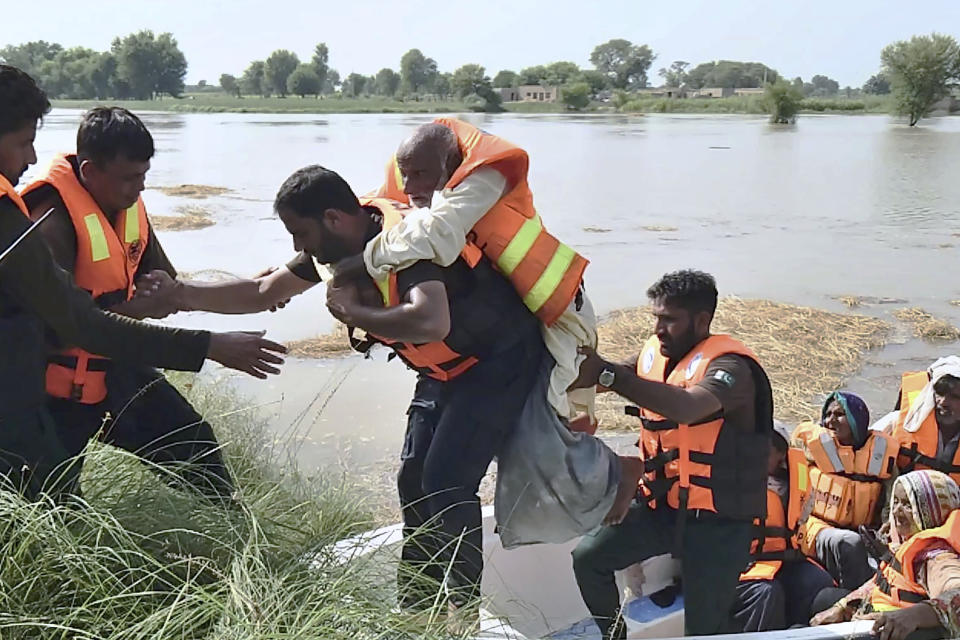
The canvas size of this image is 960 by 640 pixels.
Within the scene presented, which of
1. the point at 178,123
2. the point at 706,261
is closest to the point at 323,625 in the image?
the point at 706,261

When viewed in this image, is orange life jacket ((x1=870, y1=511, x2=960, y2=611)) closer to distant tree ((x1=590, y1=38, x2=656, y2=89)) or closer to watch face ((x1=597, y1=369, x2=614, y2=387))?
watch face ((x1=597, y1=369, x2=614, y2=387))

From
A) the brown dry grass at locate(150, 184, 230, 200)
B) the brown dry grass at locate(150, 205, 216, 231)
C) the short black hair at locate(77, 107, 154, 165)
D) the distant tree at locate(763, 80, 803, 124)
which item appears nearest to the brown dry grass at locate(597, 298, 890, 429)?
the short black hair at locate(77, 107, 154, 165)

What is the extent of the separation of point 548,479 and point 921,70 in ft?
187

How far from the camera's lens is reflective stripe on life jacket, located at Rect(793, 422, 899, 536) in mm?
3766

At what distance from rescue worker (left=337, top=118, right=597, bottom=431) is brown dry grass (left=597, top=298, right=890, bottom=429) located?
14.4ft

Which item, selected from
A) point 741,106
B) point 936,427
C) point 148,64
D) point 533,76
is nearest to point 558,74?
point 533,76

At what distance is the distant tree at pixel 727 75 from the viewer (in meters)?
112

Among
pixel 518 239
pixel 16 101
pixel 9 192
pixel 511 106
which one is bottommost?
pixel 511 106

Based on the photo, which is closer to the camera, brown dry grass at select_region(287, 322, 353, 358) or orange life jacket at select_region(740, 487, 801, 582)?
orange life jacket at select_region(740, 487, 801, 582)

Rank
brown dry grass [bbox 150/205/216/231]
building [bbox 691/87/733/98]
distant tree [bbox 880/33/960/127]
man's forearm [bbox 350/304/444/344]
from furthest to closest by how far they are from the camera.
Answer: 1. building [bbox 691/87/733/98]
2. distant tree [bbox 880/33/960/127]
3. brown dry grass [bbox 150/205/216/231]
4. man's forearm [bbox 350/304/444/344]

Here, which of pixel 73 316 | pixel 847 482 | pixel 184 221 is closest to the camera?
pixel 73 316

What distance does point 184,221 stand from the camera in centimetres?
1498

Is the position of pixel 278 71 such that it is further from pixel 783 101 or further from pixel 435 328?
pixel 435 328

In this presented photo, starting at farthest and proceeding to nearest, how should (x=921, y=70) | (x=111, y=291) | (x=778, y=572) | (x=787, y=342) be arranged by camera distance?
(x=921, y=70) → (x=787, y=342) → (x=778, y=572) → (x=111, y=291)
